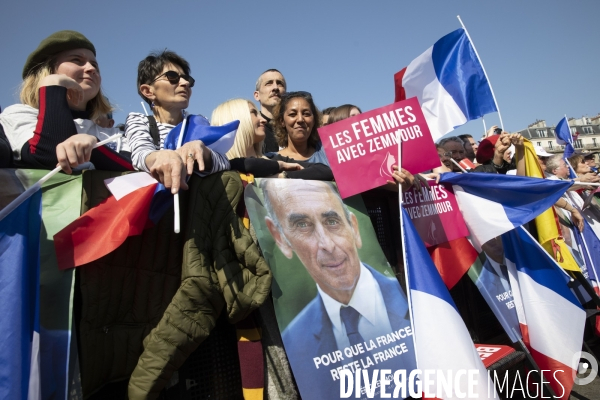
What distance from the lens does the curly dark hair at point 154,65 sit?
10.1ft

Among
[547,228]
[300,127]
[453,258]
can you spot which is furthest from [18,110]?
[547,228]

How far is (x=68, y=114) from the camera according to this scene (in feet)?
6.96

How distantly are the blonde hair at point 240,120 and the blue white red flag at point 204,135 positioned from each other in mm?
749

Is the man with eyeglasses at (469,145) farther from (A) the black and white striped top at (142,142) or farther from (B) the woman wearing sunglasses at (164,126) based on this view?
(A) the black and white striped top at (142,142)

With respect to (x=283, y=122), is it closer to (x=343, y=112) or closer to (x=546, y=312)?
(x=343, y=112)

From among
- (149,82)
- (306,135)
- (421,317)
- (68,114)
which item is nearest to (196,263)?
(68,114)

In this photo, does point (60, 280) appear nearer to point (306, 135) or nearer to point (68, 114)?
point (68, 114)

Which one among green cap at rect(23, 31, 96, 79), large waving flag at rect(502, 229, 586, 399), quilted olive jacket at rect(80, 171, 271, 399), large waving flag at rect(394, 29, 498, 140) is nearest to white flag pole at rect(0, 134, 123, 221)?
quilted olive jacket at rect(80, 171, 271, 399)

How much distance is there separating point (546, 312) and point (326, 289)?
5.95 ft

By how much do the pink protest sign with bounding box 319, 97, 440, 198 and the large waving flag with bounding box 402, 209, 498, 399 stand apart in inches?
20.5

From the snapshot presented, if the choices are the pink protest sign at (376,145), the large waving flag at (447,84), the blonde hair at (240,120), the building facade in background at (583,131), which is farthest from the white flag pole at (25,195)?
the building facade in background at (583,131)

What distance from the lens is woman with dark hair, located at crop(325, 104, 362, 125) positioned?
4.61 m

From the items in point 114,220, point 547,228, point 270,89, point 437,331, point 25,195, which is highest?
point 270,89

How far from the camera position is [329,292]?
Result: 8.03ft
